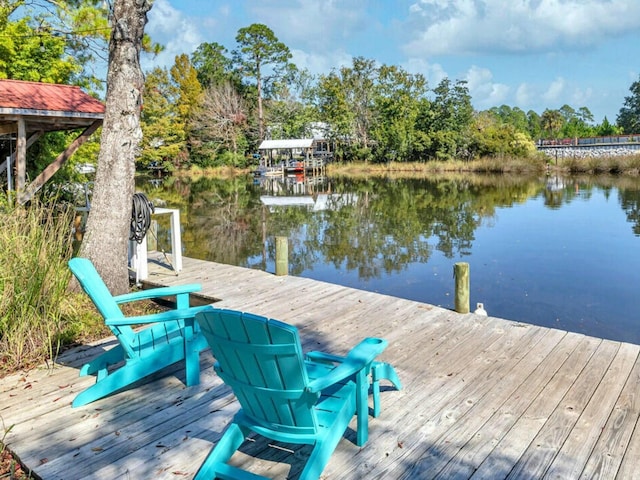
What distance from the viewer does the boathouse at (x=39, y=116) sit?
25.3 ft

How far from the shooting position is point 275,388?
2.02 meters

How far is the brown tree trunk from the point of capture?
5082 millimetres

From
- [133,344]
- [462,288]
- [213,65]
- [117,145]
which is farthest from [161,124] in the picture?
[133,344]

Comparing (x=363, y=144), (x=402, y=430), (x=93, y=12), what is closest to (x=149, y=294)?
(x=402, y=430)

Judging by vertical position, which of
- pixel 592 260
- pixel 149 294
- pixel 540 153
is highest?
pixel 540 153

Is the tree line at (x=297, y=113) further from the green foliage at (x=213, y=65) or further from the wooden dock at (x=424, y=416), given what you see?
the wooden dock at (x=424, y=416)

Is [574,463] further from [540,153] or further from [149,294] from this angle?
[540,153]

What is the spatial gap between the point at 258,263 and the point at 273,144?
28302mm

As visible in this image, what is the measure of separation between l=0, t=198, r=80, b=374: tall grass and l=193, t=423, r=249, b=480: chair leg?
1.89 metres

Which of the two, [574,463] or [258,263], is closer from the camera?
[574,463]

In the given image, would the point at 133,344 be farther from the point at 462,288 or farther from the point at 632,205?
the point at 632,205

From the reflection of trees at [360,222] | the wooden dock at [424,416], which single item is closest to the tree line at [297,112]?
the reflection of trees at [360,222]

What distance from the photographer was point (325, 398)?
240 cm

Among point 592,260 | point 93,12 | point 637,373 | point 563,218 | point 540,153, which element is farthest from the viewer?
point 540,153
